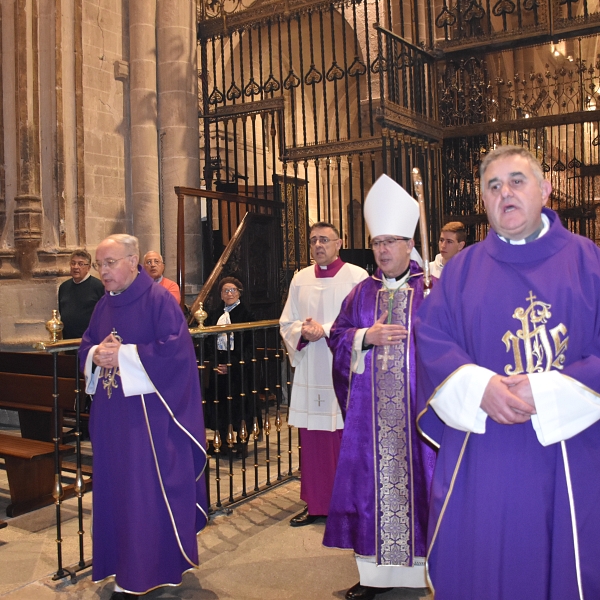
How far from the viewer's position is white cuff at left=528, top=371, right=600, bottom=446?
1.96 m

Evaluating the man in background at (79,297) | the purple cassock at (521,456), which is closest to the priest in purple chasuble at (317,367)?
the purple cassock at (521,456)

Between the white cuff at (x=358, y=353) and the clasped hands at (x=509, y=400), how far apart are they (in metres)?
1.26

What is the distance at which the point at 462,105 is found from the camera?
7.54 metres

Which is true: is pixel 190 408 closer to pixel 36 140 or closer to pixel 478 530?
pixel 478 530

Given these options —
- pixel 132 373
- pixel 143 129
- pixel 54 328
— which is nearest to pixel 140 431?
pixel 132 373

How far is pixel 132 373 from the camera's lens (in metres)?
3.15

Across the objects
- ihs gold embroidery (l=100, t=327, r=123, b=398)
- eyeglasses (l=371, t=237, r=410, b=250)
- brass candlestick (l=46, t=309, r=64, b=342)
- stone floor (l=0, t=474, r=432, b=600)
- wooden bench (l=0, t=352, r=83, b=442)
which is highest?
eyeglasses (l=371, t=237, r=410, b=250)

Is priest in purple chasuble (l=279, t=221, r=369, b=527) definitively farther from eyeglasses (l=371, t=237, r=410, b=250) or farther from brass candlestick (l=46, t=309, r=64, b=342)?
brass candlestick (l=46, t=309, r=64, b=342)

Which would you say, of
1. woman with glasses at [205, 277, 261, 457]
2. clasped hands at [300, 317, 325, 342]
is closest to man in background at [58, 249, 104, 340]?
woman with glasses at [205, 277, 261, 457]

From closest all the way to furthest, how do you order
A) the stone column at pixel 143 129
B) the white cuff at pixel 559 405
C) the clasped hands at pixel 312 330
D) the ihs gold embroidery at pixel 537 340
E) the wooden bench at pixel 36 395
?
the white cuff at pixel 559 405
the ihs gold embroidery at pixel 537 340
the clasped hands at pixel 312 330
the wooden bench at pixel 36 395
the stone column at pixel 143 129

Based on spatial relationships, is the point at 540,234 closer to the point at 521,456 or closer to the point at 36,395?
the point at 521,456

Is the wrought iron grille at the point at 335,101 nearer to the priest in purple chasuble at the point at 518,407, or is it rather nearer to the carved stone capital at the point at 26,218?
the carved stone capital at the point at 26,218

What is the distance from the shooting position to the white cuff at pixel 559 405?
1.96 meters

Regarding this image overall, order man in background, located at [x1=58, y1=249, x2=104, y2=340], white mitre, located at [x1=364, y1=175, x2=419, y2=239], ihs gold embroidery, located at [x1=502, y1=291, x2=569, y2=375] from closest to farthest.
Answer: ihs gold embroidery, located at [x1=502, y1=291, x2=569, y2=375] < white mitre, located at [x1=364, y1=175, x2=419, y2=239] < man in background, located at [x1=58, y1=249, x2=104, y2=340]
